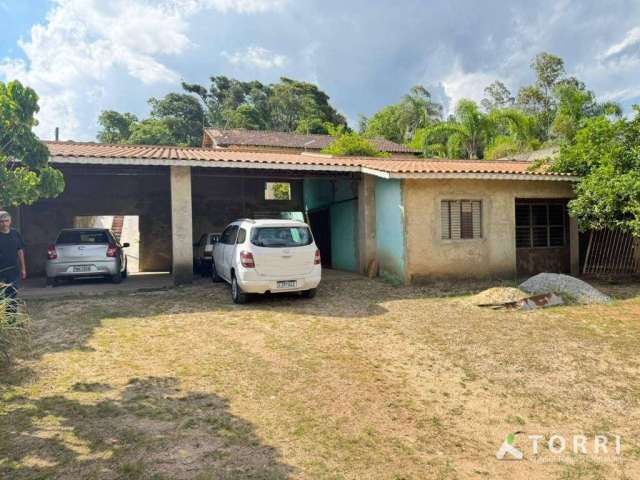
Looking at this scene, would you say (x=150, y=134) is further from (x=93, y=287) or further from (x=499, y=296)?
(x=499, y=296)

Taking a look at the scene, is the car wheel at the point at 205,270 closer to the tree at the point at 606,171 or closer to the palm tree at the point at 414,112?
the tree at the point at 606,171

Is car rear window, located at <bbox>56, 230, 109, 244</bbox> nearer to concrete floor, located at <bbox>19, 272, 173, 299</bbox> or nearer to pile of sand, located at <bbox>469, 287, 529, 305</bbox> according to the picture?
concrete floor, located at <bbox>19, 272, 173, 299</bbox>

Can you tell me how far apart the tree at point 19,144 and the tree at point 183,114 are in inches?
1521

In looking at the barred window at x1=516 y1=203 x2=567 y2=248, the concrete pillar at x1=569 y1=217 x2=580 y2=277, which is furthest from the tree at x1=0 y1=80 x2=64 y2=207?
the concrete pillar at x1=569 y1=217 x2=580 y2=277

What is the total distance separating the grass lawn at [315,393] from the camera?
10.5 ft

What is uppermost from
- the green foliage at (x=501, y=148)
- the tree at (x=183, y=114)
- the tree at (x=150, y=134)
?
the tree at (x=183, y=114)

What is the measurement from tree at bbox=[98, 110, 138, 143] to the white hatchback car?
3685 cm

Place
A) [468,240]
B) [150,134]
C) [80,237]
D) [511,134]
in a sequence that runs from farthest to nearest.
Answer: [150,134]
[511,134]
[468,240]
[80,237]

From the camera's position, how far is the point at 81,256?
10.3 metres

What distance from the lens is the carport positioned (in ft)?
34.6

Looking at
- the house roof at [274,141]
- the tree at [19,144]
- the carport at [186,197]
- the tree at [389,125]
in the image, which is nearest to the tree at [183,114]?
the house roof at [274,141]

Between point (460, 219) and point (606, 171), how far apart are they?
3.60 meters

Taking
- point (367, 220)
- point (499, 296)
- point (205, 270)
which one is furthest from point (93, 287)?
point (499, 296)

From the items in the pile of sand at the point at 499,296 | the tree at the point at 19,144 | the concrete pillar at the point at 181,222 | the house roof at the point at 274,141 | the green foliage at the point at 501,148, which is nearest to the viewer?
the tree at the point at 19,144
